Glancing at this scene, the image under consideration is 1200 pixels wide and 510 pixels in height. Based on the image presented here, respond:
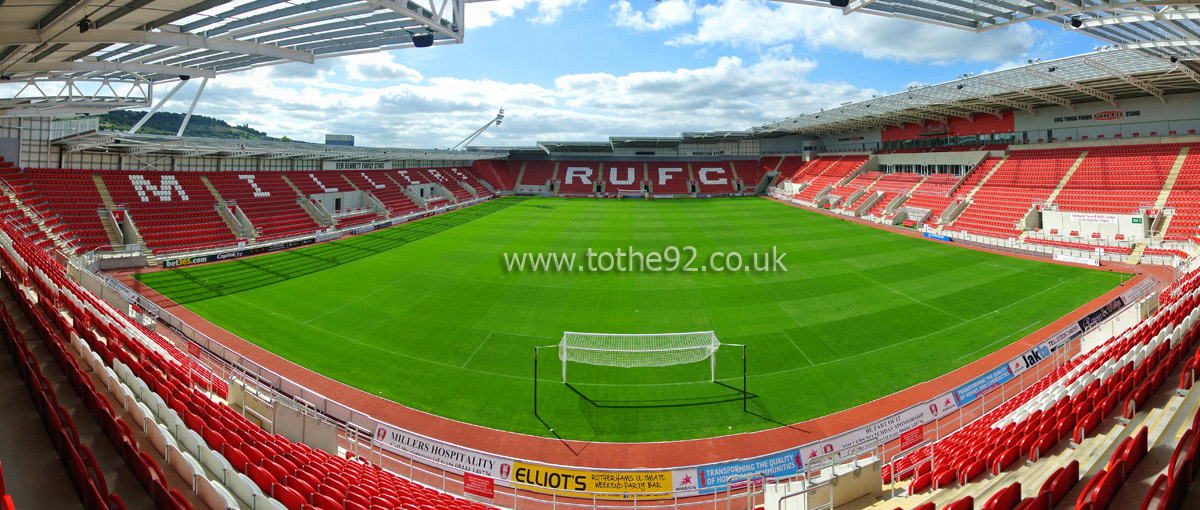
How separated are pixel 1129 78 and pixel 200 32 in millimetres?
44944

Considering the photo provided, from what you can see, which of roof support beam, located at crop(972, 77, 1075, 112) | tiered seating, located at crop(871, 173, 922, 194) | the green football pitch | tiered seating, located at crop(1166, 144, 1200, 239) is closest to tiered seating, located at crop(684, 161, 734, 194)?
tiered seating, located at crop(871, 173, 922, 194)

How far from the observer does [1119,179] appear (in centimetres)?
3247

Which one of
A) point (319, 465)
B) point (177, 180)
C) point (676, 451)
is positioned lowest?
point (676, 451)

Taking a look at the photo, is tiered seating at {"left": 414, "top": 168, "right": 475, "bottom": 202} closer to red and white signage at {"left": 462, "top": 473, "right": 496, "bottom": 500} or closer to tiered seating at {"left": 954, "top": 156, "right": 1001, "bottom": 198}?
tiered seating at {"left": 954, "top": 156, "right": 1001, "bottom": 198}

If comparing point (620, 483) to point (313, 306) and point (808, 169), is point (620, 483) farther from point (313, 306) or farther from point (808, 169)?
point (808, 169)

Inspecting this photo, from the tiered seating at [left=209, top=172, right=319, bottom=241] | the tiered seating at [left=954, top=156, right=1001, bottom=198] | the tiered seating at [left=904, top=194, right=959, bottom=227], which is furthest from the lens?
the tiered seating at [left=954, top=156, right=1001, bottom=198]

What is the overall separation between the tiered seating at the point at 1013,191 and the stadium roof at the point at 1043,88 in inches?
168

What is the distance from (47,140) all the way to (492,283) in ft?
96.7

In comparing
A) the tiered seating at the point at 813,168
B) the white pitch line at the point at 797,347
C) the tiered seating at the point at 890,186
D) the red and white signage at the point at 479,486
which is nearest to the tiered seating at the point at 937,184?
the tiered seating at the point at 890,186

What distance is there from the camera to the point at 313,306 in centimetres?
2006

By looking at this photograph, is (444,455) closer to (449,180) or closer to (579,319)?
(579,319)

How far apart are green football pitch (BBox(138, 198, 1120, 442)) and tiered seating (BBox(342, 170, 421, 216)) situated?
57.3ft

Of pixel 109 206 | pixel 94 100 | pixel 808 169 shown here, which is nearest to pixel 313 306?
pixel 94 100

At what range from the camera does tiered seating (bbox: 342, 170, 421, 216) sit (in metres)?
50.0
